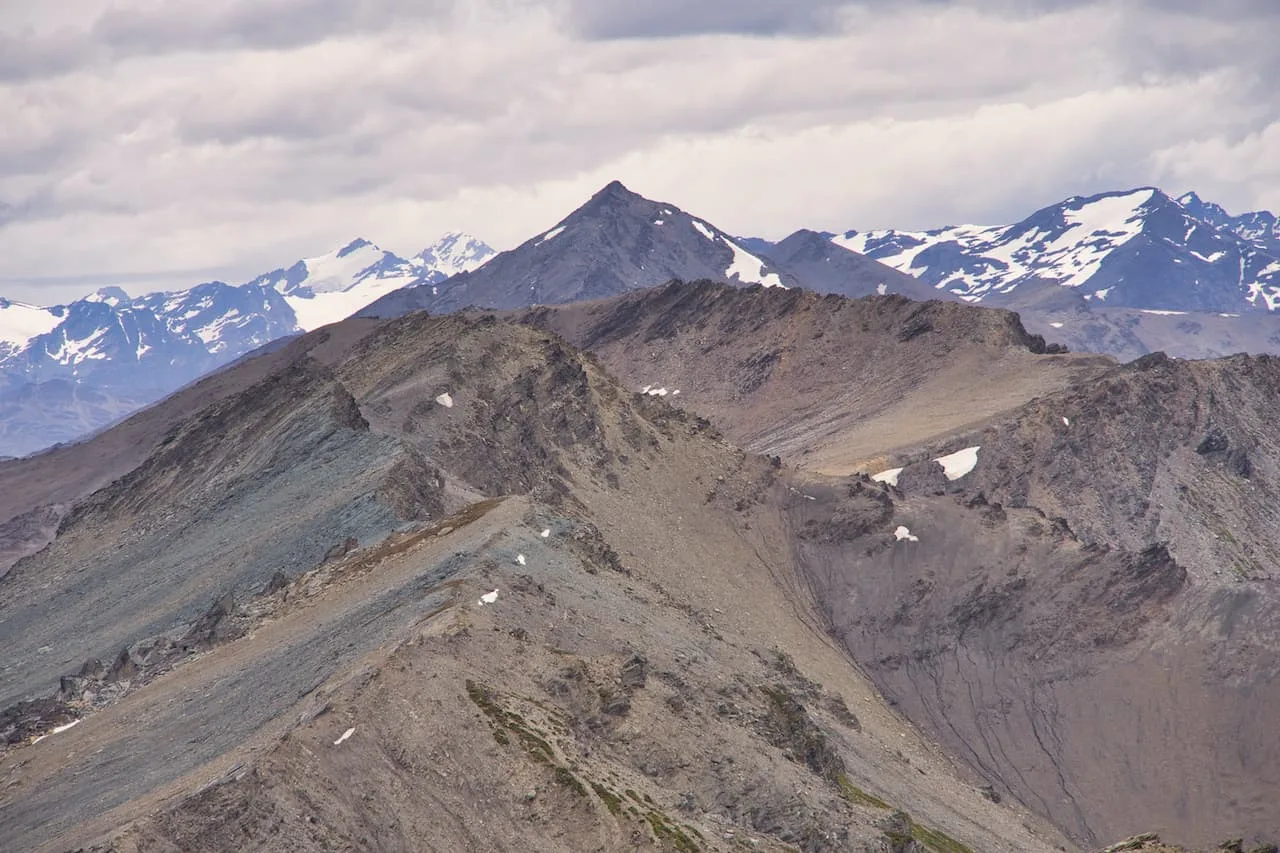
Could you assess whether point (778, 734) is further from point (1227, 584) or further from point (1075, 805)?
point (1227, 584)

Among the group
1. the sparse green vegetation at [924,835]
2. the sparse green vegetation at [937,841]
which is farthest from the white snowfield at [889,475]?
the sparse green vegetation at [924,835]

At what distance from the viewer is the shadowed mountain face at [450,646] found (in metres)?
67.1

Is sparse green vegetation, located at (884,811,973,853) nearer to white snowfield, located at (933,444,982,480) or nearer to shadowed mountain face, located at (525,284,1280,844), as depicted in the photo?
shadowed mountain face, located at (525,284,1280,844)

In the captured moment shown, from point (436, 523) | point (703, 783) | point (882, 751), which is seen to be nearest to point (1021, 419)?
point (882, 751)

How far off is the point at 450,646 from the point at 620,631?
56.2 feet

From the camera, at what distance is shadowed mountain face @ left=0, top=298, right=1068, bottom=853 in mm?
67062

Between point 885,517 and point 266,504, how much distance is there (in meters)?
58.3

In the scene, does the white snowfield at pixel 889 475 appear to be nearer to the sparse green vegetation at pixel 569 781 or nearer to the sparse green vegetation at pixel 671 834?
the sparse green vegetation at pixel 671 834

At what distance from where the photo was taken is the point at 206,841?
6150cm

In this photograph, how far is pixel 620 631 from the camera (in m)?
90.6

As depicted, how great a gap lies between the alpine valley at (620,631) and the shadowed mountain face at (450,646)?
26cm

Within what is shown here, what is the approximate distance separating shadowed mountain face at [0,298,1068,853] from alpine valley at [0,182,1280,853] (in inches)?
10.0

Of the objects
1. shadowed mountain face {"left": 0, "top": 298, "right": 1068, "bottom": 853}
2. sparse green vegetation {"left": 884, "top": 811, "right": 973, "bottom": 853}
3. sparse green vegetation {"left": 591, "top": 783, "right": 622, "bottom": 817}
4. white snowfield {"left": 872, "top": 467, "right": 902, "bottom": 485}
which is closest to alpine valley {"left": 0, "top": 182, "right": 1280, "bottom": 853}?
sparse green vegetation {"left": 591, "top": 783, "right": 622, "bottom": 817}

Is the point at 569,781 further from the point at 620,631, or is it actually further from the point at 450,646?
the point at 620,631
